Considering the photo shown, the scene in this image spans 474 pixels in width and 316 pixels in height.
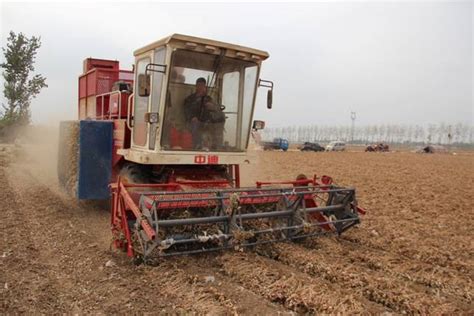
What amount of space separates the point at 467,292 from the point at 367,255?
4.04 feet

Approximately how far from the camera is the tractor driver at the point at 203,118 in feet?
20.5

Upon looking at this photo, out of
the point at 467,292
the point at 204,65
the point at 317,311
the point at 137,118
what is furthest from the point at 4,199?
the point at 467,292

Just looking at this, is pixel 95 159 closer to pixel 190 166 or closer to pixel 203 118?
pixel 190 166

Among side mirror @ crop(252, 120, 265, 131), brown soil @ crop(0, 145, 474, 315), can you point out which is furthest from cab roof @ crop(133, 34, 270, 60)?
brown soil @ crop(0, 145, 474, 315)

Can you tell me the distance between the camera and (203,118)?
636cm

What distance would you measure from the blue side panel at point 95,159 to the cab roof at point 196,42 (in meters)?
1.48

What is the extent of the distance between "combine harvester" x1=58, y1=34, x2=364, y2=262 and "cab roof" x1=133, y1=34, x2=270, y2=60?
1 centimetres

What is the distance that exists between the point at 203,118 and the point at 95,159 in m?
2.11

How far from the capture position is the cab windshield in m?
6.05

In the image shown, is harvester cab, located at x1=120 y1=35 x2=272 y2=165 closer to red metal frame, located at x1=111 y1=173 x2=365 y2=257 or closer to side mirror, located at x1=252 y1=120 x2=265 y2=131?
side mirror, located at x1=252 y1=120 x2=265 y2=131

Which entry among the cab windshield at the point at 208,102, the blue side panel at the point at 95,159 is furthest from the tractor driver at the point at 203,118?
the blue side panel at the point at 95,159

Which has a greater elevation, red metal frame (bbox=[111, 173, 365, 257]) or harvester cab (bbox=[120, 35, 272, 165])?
harvester cab (bbox=[120, 35, 272, 165])

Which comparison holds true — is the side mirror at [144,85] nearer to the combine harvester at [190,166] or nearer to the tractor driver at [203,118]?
the combine harvester at [190,166]

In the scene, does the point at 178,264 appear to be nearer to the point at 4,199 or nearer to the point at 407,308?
the point at 407,308
